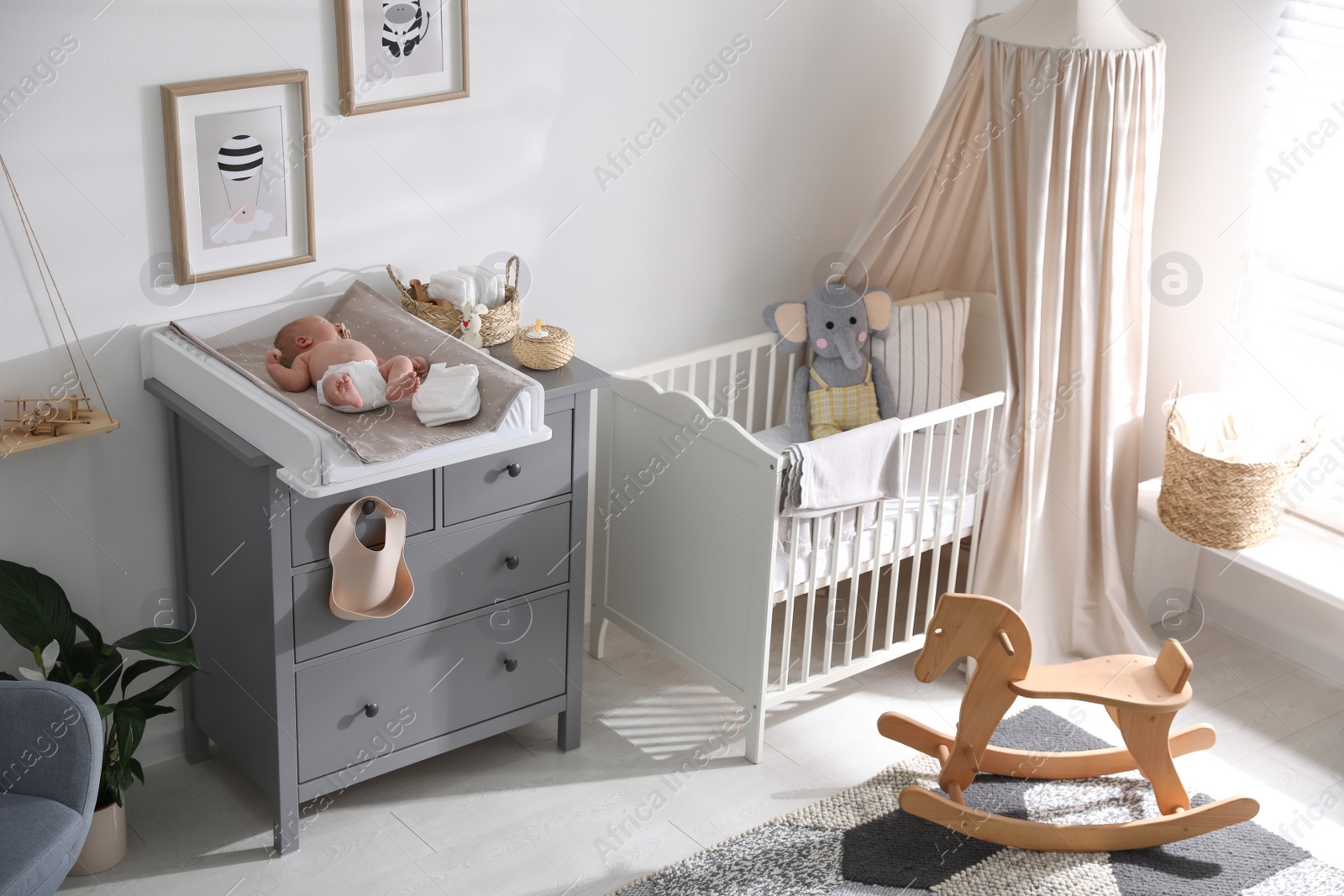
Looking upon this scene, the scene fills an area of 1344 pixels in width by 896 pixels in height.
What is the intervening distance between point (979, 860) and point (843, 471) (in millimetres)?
823

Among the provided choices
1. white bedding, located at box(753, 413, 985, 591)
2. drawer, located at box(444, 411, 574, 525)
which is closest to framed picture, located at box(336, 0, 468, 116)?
drawer, located at box(444, 411, 574, 525)

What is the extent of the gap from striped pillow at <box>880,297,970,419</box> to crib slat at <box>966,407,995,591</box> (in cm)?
17

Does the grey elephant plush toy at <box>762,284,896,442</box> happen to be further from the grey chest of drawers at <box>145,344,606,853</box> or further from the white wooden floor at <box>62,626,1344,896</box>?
the grey chest of drawers at <box>145,344,606,853</box>

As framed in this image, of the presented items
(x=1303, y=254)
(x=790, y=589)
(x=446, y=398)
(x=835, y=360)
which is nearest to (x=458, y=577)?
(x=446, y=398)

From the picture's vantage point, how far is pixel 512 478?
8.43 ft

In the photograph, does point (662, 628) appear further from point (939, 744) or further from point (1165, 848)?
point (1165, 848)

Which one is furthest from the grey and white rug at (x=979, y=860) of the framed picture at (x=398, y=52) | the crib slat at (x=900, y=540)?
the framed picture at (x=398, y=52)

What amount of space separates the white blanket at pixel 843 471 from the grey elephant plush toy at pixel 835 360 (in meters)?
0.35

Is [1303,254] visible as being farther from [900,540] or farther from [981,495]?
[900,540]

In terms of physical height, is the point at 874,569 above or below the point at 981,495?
below

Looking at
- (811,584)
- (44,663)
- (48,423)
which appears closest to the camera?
(48,423)

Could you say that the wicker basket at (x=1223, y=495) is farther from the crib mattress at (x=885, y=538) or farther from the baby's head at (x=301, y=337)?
the baby's head at (x=301, y=337)

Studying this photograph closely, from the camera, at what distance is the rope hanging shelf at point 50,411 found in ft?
7.53

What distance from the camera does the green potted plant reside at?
93.4 inches
